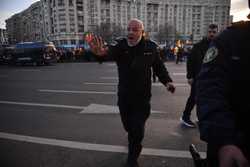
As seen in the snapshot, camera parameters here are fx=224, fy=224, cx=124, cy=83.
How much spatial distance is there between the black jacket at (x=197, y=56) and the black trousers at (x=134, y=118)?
1.66 meters

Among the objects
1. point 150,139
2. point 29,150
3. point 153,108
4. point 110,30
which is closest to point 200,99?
point 150,139

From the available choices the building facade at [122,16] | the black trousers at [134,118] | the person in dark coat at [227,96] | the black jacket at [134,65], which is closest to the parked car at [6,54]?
the black jacket at [134,65]

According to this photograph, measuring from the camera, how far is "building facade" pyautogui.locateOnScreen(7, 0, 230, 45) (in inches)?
4075

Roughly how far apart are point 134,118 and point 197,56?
6.35 feet

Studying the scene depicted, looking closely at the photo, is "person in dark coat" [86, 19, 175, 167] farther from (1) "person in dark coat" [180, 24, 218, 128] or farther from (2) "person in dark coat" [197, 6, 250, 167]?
(2) "person in dark coat" [197, 6, 250, 167]

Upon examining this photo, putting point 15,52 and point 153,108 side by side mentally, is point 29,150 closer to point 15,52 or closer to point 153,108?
point 153,108

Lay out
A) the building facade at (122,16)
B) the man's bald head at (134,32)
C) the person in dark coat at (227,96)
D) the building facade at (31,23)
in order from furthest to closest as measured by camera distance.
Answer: the building facade at (31,23) < the building facade at (122,16) < the man's bald head at (134,32) < the person in dark coat at (227,96)

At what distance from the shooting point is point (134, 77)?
9.60 ft

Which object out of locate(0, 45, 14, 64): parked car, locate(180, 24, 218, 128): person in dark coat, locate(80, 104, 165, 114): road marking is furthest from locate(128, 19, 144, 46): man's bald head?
locate(0, 45, 14, 64): parked car

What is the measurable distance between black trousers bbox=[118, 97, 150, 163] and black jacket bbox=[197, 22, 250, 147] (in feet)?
5.84

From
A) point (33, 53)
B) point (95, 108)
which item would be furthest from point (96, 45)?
point (33, 53)

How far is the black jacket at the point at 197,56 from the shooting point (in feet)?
13.3

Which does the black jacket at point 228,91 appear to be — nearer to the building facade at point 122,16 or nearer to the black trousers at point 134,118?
the black trousers at point 134,118

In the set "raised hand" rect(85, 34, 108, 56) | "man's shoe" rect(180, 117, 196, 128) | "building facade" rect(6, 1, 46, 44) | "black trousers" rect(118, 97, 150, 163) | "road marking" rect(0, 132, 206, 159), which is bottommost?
"road marking" rect(0, 132, 206, 159)
